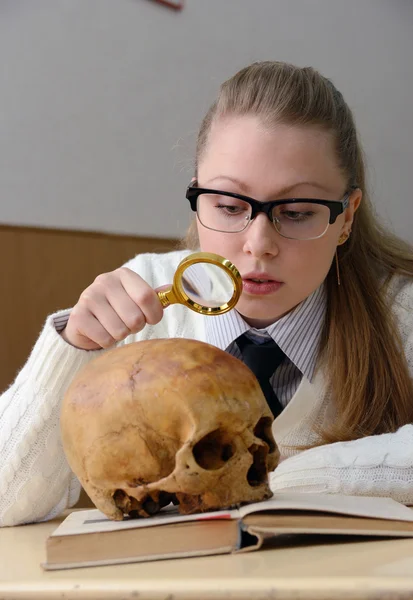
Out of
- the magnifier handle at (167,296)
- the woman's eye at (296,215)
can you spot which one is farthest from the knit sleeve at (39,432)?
the woman's eye at (296,215)

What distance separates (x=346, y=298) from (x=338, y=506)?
3.22 ft

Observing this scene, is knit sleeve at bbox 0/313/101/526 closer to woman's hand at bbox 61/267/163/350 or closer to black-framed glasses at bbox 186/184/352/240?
woman's hand at bbox 61/267/163/350

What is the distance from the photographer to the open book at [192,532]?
0.90 meters

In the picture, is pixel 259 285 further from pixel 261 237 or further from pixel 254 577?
pixel 254 577

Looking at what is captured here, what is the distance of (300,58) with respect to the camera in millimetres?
4770

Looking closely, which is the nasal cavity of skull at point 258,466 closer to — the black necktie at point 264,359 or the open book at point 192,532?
the open book at point 192,532

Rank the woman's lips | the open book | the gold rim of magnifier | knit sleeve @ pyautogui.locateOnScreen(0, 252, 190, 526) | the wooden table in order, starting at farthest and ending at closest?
the woman's lips, knit sleeve @ pyautogui.locateOnScreen(0, 252, 190, 526), the gold rim of magnifier, the open book, the wooden table

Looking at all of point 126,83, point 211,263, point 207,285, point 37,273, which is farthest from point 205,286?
point 126,83

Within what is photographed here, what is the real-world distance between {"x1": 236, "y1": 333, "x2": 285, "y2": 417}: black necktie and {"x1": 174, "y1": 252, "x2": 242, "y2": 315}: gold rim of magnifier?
1.63 ft

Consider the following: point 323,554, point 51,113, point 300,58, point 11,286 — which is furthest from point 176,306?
point 300,58

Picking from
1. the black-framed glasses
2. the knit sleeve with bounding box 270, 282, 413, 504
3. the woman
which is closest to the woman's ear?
the woman

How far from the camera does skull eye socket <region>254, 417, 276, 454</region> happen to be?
3.58 feet

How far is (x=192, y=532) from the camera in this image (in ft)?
2.99

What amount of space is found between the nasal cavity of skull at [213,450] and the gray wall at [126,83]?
1.45 m
